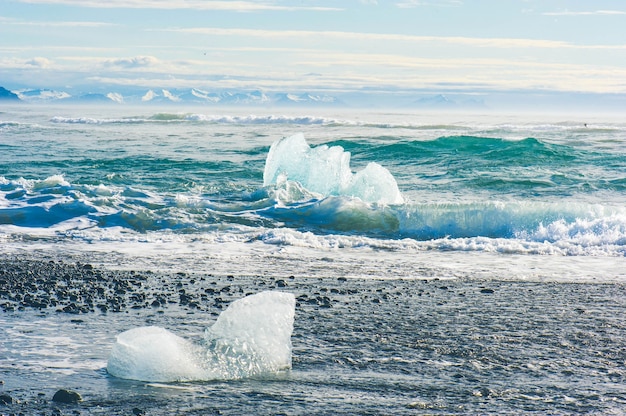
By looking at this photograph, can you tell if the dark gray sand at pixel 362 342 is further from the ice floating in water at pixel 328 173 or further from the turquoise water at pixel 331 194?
the ice floating in water at pixel 328 173

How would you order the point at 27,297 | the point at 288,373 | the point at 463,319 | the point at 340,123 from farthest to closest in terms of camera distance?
the point at 340,123
the point at 27,297
the point at 463,319
the point at 288,373

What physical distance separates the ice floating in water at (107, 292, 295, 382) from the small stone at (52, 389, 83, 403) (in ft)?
1.76

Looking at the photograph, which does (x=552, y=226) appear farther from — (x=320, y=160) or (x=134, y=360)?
(x=134, y=360)

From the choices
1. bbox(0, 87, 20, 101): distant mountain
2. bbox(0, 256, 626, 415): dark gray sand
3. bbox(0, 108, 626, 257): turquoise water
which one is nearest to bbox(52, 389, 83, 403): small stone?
bbox(0, 256, 626, 415): dark gray sand

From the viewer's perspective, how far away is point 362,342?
657 centimetres

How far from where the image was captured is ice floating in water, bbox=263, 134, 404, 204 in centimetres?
1691

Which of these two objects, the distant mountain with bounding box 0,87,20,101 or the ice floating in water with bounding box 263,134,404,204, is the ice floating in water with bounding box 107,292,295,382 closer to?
the ice floating in water with bounding box 263,134,404,204

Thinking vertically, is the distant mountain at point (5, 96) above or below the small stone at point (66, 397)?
above

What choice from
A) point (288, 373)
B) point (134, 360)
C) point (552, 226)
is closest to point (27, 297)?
point (134, 360)

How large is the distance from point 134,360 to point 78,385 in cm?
42

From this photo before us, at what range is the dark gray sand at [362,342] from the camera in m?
5.17

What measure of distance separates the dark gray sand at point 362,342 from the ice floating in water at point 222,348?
0.41ft

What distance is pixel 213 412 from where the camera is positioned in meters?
4.96

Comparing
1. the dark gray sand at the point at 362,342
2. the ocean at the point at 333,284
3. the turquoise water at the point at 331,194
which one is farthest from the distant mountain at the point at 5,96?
the dark gray sand at the point at 362,342
